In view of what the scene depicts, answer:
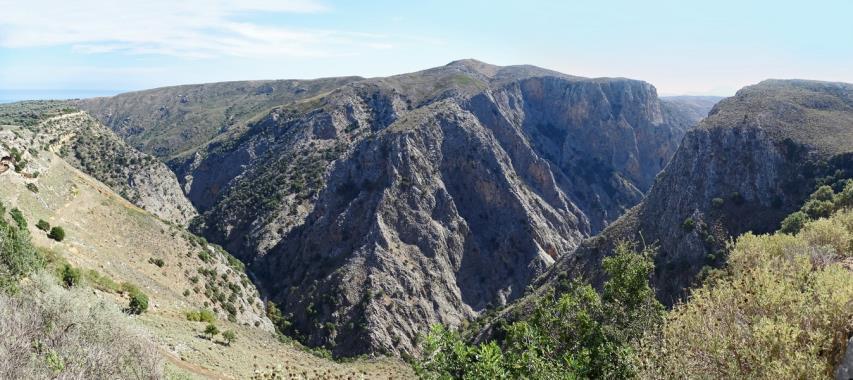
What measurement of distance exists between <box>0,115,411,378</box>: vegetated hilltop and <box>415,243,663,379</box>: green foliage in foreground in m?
11.6

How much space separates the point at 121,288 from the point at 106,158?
7229cm

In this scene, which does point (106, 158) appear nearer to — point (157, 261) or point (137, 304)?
point (157, 261)

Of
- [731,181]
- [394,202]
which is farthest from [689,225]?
[394,202]

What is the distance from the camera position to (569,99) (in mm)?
170125

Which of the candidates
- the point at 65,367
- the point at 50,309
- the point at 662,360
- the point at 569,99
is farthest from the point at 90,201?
the point at 569,99

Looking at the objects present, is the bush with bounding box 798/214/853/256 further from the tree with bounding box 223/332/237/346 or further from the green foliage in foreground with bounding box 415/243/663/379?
the tree with bounding box 223/332/237/346

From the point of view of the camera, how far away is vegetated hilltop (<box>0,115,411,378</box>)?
18.9m

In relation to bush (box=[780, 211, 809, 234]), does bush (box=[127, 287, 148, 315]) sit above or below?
below

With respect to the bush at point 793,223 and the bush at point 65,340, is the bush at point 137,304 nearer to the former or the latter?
the bush at point 65,340

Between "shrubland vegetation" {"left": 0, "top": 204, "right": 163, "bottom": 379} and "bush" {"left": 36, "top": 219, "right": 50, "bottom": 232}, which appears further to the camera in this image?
"bush" {"left": 36, "top": 219, "right": 50, "bottom": 232}

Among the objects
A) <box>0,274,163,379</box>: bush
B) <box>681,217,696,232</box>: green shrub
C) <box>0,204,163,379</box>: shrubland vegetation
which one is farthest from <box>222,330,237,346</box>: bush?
<box>681,217,696,232</box>: green shrub

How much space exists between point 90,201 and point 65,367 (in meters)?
45.9

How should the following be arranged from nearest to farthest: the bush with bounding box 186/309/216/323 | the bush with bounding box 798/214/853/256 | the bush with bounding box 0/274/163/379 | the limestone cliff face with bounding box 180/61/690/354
Answer: the bush with bounding box 0/274/163/379, the bush with bounding box 798/214/853/256, the bush with bounding box 186/309/216/323, the limestone cliff face with bounding box 180/61/690/354

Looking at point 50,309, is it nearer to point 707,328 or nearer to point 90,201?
point 707,328
